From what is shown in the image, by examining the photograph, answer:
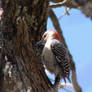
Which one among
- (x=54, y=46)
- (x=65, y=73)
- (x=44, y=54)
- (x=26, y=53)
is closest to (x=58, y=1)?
(x=54, y=46)

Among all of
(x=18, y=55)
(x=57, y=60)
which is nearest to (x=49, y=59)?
(x=57, y=60)

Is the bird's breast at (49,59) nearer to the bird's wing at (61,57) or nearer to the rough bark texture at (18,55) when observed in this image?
the bird's wing at (61,57)

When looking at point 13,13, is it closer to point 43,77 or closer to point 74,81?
point 43,77

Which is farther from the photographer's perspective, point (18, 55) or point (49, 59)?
point (49, 59)

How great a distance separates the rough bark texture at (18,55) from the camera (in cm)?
250

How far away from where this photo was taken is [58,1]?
4.04 metres

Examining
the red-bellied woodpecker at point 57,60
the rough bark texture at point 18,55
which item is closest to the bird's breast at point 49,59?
the red-bellied woodpecker at point 57,60

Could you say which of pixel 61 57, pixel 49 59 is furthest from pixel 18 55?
pixel 61 57

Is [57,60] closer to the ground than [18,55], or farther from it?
closer to the ground

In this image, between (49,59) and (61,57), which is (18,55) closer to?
(49,59)

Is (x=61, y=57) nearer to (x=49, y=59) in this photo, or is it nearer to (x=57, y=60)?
(x=57, y=60)

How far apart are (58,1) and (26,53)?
5.84 ft

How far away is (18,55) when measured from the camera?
2.63 m

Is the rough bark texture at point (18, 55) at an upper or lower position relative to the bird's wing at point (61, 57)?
upper
